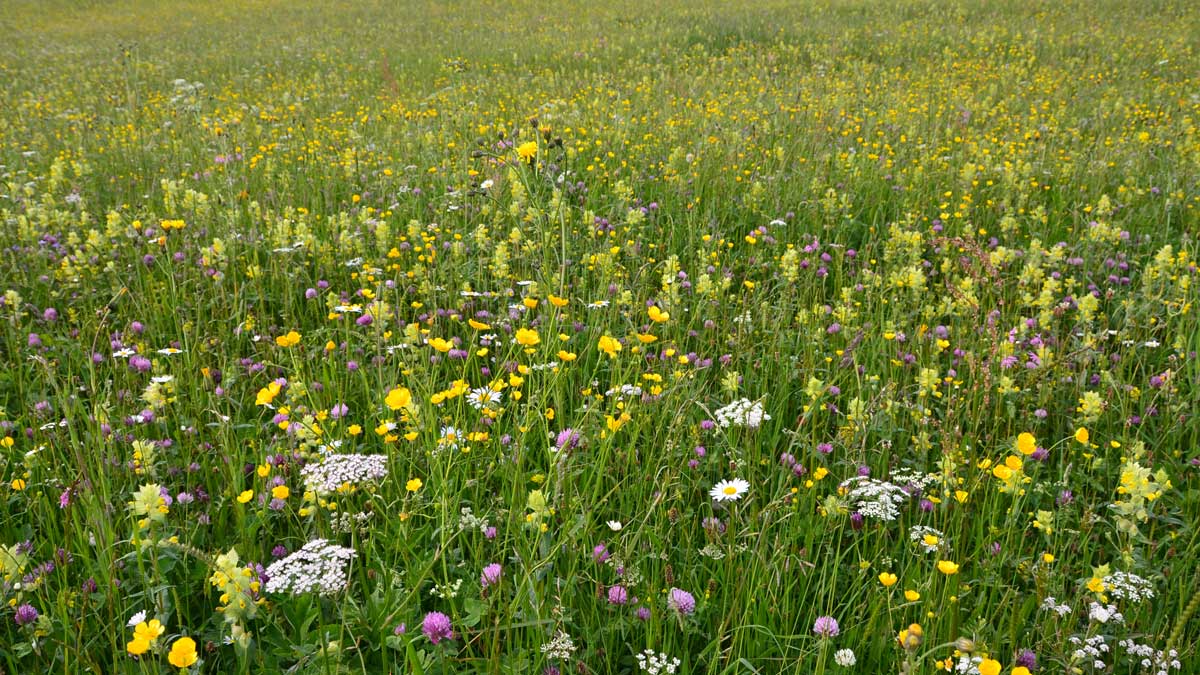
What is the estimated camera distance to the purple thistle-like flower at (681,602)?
1638mm

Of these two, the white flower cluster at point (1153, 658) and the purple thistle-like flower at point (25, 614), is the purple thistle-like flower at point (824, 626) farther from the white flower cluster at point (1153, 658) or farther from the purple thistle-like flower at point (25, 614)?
the purple thistle-like flower at point (25, 614)

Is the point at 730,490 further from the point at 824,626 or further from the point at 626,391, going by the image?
the point at 626,391

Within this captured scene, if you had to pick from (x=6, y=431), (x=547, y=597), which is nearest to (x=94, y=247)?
(x=6, y=431)

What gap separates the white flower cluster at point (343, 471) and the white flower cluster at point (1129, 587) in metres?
1.66

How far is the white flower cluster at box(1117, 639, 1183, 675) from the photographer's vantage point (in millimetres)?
1465

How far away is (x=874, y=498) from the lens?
6.81 feet

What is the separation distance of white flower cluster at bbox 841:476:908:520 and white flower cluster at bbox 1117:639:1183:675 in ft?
1.76

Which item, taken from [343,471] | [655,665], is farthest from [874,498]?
[343,471]

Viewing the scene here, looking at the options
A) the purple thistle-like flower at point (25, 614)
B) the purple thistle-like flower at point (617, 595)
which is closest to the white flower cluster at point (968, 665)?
the purple thistle-like flower at point (617, 595)

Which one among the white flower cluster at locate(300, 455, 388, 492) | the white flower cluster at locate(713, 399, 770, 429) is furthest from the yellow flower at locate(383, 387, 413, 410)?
the white flower cluster at locate(713, 399, 770, 429)

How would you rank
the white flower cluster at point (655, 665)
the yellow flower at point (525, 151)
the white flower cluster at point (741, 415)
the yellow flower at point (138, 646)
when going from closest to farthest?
1. the yellow flower at point (138, 646)
2. the white flower cluster at point (655, 665)
3. the white flower cluster at point (741, 415)
4. the yellow flower at point (525, 151)

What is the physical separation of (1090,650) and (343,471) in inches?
63.7

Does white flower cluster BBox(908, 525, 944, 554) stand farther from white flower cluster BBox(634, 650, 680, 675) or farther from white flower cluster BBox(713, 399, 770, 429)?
white flower cluster BBox(634, 650, 680, 675)

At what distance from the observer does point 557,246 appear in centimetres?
398
